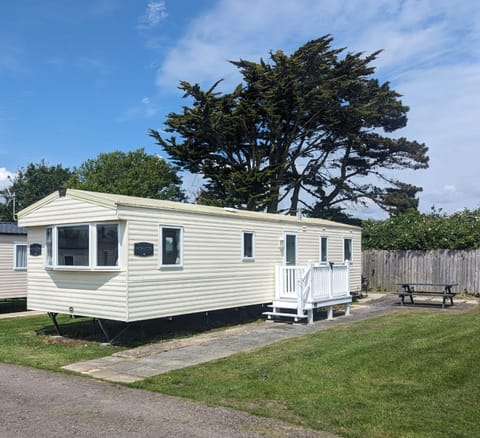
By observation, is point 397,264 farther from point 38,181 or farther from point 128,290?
point 38,181

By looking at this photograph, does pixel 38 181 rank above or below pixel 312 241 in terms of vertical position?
above

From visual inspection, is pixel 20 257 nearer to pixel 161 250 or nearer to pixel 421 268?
pixel 161 250

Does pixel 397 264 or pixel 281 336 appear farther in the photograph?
pixel 397 264

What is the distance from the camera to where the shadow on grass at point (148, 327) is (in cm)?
1060

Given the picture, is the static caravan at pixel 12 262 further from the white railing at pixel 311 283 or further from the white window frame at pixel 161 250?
the white railing at pixel 311 283

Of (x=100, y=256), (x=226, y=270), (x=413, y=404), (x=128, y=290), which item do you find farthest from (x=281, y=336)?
(x=413, y=404)

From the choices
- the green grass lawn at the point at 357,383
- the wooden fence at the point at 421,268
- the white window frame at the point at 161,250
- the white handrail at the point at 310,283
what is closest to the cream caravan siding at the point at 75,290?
the white window frame at the point at 161,250

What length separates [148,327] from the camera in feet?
38.8

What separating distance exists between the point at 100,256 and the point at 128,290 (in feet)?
3.19

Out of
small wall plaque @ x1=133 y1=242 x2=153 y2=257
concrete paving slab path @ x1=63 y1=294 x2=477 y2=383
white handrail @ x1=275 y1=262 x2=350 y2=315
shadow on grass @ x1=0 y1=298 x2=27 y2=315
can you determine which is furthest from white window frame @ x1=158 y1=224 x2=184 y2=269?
shadow on grass @ x1=0 y1=298 x2=27 y2=315

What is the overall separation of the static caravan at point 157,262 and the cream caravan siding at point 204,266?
0.07 feet

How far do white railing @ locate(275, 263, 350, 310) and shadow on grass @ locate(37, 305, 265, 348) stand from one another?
123 cm

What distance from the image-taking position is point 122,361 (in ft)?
27.5

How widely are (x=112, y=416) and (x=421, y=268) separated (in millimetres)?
16092
